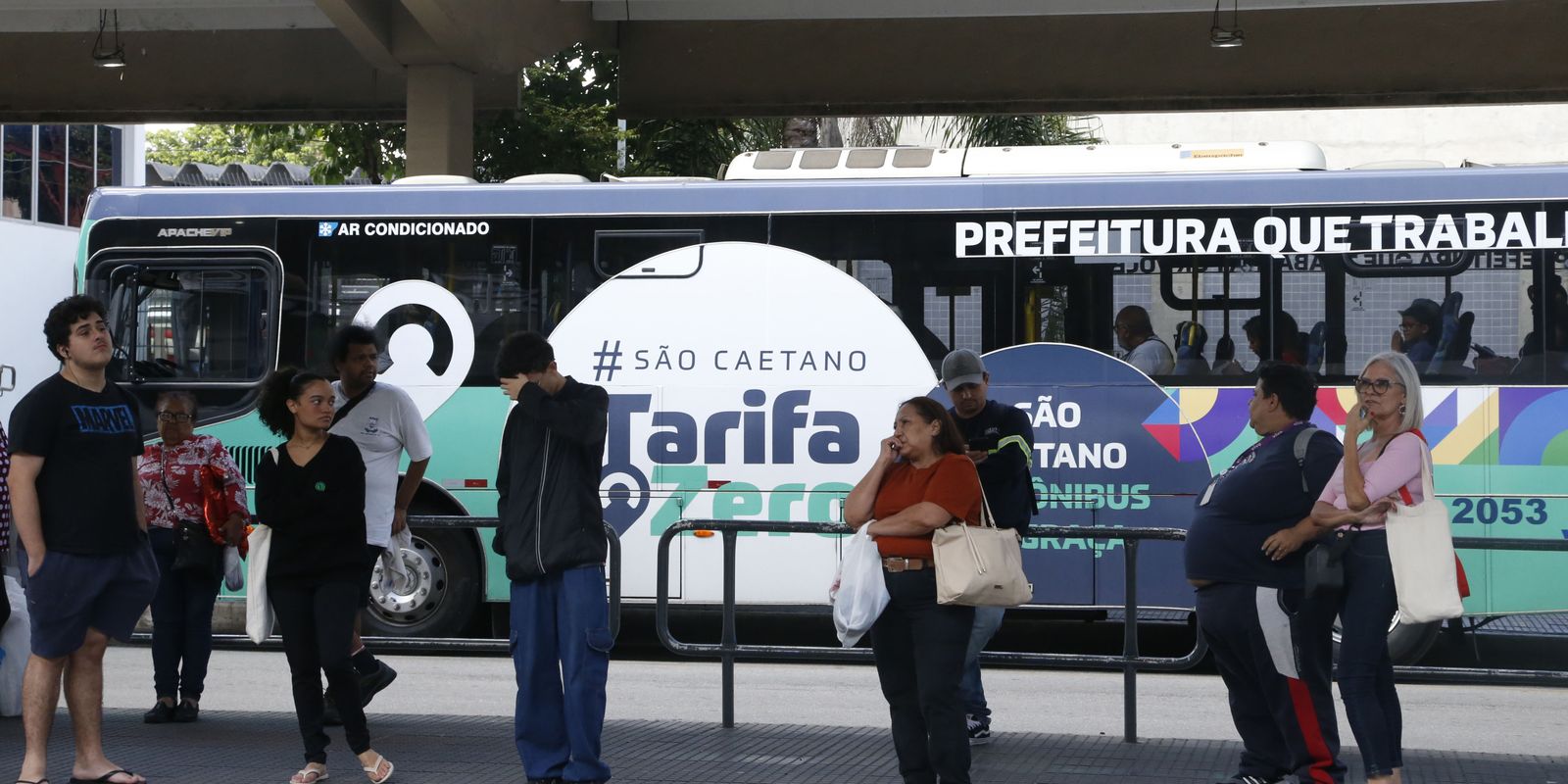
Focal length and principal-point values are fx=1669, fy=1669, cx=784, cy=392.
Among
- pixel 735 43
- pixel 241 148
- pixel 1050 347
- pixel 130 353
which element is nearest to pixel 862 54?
pixel 735 43

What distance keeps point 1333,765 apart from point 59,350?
17.1ft

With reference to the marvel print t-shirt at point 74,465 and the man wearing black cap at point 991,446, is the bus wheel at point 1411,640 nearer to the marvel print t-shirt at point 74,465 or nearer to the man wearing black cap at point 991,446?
the man wearing black cap at point 991,446

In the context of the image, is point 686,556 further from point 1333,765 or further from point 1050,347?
point 1333,765

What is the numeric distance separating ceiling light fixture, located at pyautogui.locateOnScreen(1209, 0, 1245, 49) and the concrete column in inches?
290

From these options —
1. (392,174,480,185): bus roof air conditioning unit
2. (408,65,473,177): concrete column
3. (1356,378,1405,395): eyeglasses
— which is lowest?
(1356,378,1405,395): eyeglasses

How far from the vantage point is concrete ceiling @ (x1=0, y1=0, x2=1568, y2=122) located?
16344mm

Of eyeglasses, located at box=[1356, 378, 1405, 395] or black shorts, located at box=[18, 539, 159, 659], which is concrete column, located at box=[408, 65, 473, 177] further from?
eyeglasses, located at box=[1356, 378, 1405, 395]

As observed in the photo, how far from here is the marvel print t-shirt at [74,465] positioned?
6344 millimetres

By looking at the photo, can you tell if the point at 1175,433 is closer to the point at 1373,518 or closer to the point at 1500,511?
the point at 1500,511

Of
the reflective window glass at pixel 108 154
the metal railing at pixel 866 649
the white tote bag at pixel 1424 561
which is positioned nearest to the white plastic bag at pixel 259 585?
the metal railing at pixel 866 649

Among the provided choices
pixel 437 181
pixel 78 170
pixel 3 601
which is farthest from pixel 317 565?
pixel 78 170

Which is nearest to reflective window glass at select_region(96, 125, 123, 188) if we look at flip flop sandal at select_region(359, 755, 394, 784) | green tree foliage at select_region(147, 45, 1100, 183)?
green tree foliage at select_region(147, 45, 1100, 183)

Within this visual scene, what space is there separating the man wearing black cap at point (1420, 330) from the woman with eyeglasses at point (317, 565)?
696cm

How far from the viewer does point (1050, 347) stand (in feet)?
36.4
